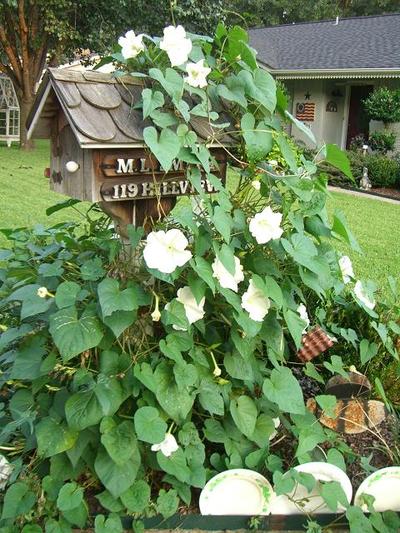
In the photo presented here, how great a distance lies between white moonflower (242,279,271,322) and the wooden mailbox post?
1.40ft

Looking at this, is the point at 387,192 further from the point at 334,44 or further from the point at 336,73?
the point at 334,44

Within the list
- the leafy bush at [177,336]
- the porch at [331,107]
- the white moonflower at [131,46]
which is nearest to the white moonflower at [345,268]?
the leafy bush at [177,336]

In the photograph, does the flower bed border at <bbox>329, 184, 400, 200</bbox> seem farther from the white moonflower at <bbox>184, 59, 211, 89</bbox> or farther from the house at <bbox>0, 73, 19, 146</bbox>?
the house at <bbox>0, 73, 19, 146</bbox>

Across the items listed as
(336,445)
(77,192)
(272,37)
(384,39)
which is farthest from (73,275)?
(272,37)

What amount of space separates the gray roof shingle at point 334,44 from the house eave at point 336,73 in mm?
129

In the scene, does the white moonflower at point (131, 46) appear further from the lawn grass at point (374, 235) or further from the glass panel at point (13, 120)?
the glass panel at point (13, 120)

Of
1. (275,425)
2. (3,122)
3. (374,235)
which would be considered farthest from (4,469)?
(3,122)

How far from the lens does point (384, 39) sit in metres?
16.6

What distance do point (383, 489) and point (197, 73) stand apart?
1537 mm

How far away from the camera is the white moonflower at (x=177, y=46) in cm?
196

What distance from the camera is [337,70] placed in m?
15.1

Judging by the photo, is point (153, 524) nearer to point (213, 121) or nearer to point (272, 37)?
point (213, 121)

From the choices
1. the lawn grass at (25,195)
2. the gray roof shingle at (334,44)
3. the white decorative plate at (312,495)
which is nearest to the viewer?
the white decorative plate at (312,495)

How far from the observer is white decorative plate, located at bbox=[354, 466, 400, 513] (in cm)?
209
